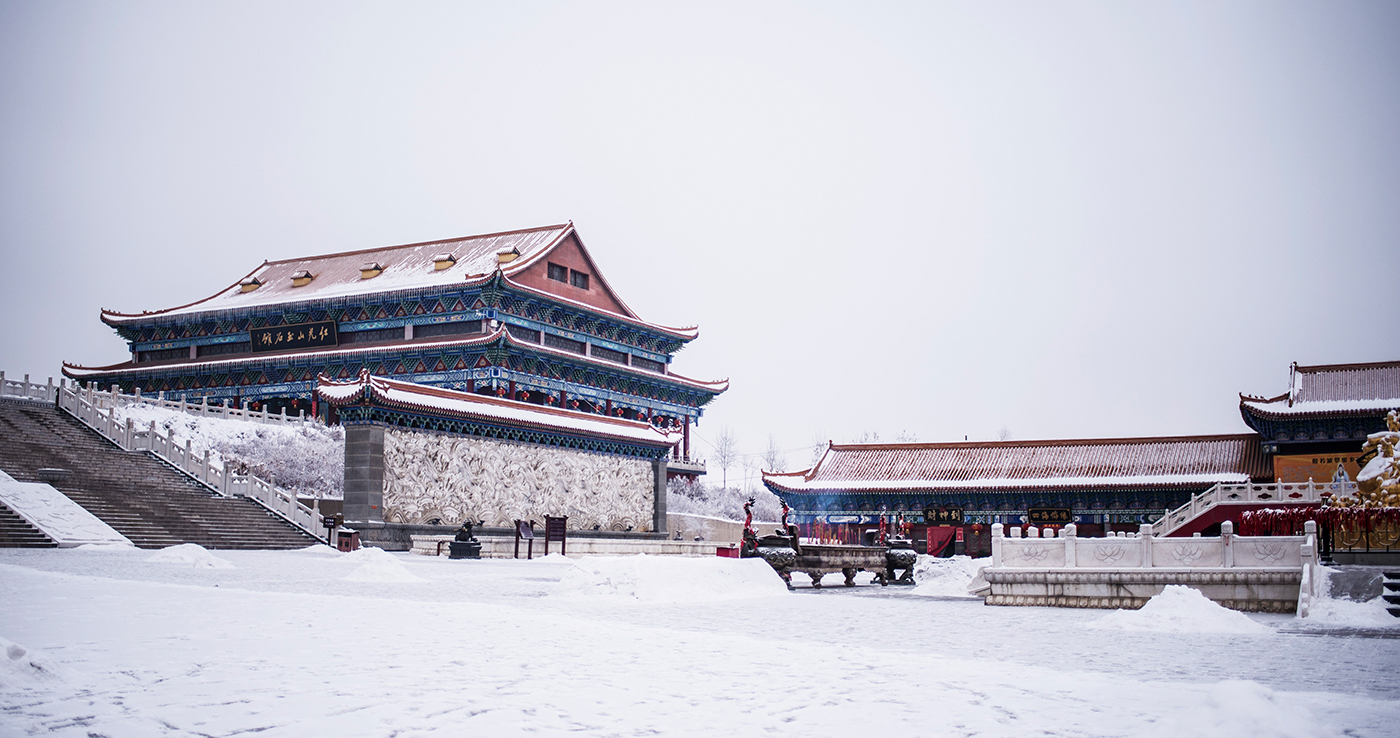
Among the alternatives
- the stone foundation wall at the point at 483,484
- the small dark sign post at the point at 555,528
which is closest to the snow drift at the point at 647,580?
the small dark sign post at the point at 555,528

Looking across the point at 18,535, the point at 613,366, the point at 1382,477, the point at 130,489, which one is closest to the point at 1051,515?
the point at 1382,477

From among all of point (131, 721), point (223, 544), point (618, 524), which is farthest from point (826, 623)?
point (618, 524)

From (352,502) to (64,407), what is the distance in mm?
9235

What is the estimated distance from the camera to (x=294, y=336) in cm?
4794

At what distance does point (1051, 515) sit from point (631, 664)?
3154cm

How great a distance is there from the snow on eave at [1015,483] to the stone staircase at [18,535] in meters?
24.8

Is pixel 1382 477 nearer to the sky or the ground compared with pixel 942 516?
nearer to the sky

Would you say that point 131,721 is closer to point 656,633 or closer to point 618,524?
point 656,633

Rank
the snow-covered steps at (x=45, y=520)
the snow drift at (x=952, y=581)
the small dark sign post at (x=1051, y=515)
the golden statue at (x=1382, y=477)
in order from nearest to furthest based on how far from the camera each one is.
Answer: the golden statue at (x=1382, y=477)
the snow-covered steps at (x=45, y=520)
the snow drift at (x=952, y=581)
the small dark sign post at (x=1051, y=515)

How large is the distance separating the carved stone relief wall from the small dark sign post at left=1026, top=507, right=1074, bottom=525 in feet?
44.0

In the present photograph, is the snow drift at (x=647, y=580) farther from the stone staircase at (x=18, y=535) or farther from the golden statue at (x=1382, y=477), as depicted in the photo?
the stone staircase at (x=18, y=535)

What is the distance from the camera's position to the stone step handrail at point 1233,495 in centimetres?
2541

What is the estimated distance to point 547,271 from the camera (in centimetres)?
4944

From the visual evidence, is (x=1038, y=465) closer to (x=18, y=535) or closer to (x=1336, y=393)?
(x=1336, y=393)
